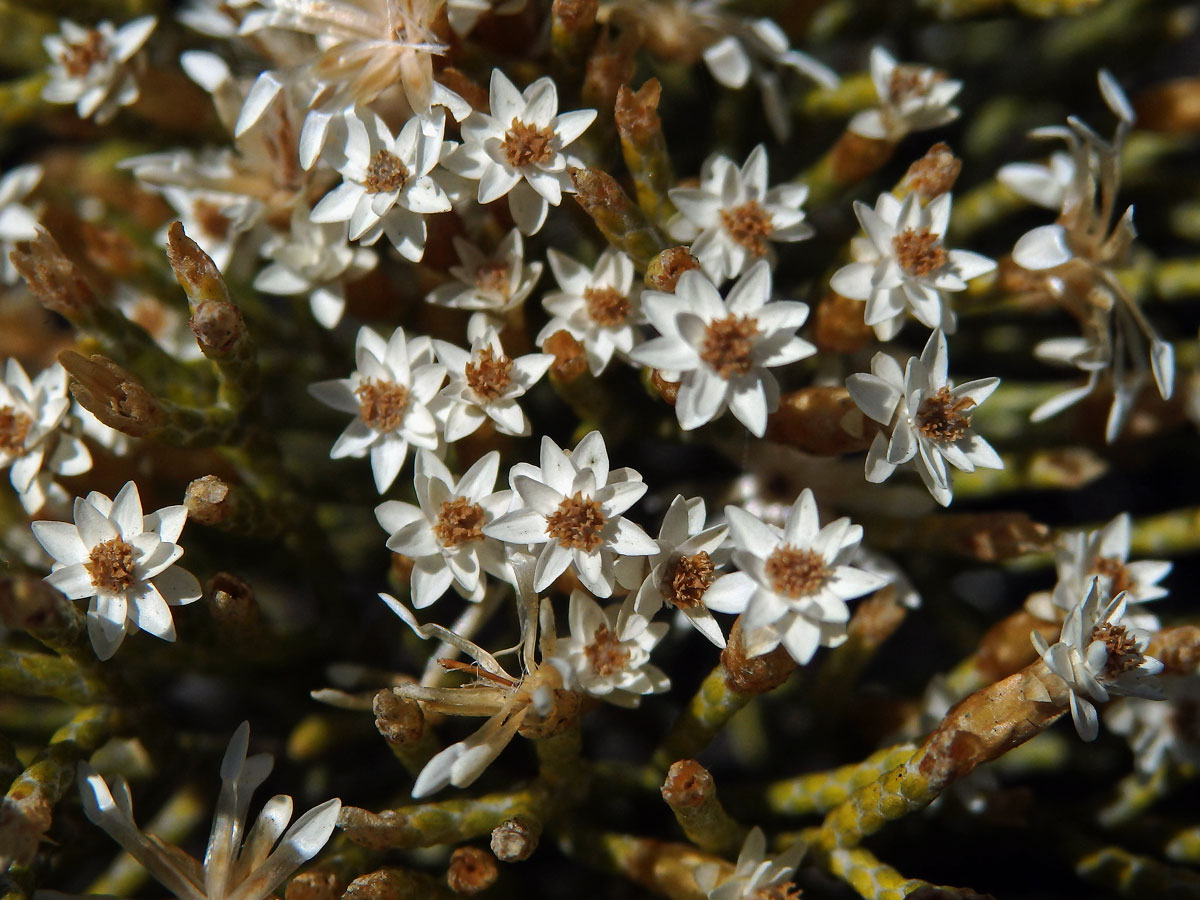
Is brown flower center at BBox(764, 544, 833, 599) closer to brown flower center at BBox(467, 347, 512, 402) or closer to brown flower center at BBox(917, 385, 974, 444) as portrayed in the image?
brown flower center at BBox(917, 385, 974, 444)

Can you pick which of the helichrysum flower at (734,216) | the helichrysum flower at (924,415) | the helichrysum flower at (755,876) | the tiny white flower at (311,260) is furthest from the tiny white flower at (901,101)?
the helichrysum flower at (755,876)

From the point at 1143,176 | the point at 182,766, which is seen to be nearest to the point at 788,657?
the point at 182,766

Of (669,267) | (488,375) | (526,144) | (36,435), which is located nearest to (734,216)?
(669,267)

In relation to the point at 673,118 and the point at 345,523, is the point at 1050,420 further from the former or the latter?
the point at 345,523

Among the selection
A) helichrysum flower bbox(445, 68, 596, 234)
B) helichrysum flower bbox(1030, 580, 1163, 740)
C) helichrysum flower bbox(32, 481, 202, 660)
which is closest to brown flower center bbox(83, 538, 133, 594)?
helichrysum flower bbox(32, 481, 202, 660)

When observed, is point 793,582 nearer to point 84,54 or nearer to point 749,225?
point 749,225

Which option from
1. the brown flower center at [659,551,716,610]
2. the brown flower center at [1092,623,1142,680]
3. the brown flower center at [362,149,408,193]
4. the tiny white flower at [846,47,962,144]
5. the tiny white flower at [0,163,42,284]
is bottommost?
the brown flower center at [1092,623,1142,680]
